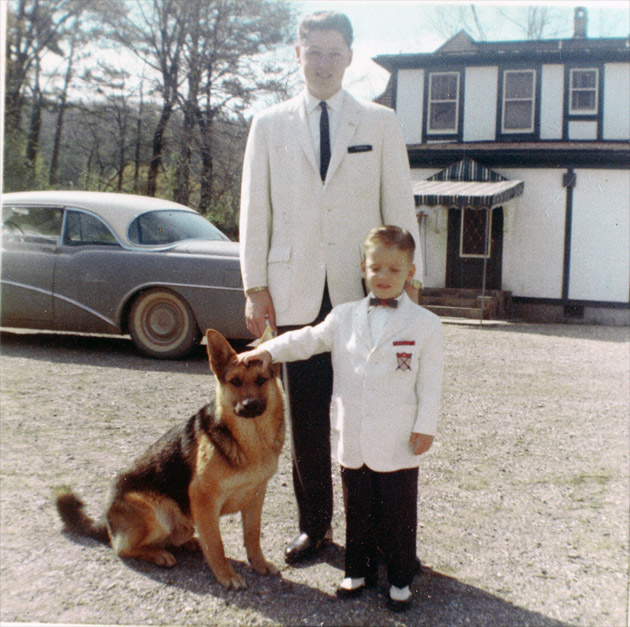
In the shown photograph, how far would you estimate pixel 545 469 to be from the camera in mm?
3869

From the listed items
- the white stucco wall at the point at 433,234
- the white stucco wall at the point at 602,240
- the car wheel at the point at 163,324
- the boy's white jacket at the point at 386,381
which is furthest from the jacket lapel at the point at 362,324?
the white stucco wall at the point at 433,234

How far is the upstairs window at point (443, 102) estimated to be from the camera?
13.7 metres

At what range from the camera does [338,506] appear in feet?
11.1

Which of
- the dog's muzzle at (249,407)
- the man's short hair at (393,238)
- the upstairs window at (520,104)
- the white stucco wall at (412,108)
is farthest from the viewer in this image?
the upstairs window at (520,104)

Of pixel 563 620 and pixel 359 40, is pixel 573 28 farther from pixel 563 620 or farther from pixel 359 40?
pixel 563 620

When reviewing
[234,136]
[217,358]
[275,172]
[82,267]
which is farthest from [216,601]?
[82,267]

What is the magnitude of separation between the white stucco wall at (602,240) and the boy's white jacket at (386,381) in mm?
6308

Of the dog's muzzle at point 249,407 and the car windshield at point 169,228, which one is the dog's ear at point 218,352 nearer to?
the dog's muzzle at point 249,407

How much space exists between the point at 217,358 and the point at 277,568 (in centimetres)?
94

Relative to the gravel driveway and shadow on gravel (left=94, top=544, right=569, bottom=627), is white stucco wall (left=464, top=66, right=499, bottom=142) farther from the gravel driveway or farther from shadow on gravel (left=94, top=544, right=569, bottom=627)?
shadow on gravel (left=94, top=544, right=569, bottom=627)

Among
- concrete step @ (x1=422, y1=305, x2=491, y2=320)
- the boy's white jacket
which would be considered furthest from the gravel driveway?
concrete step @ (x1=422, y1=305, x2=491, y2=320)

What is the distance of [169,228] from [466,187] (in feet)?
25.9

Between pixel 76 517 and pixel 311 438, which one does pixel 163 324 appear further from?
pixel 311 438

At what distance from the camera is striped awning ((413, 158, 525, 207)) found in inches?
391
